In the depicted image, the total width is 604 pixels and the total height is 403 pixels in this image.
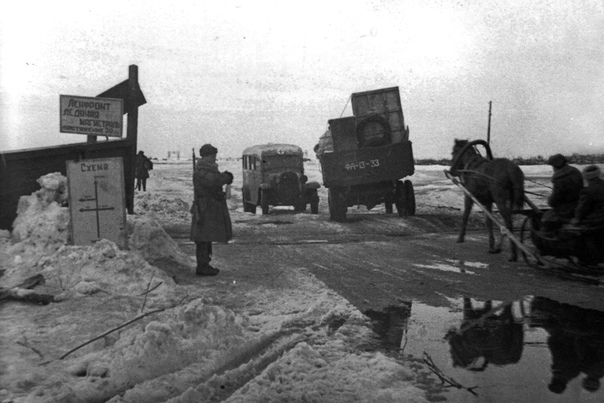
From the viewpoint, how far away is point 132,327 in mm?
4875

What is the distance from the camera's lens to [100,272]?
22.0 ft

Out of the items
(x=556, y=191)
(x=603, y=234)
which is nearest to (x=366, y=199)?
(x=556, y=191)

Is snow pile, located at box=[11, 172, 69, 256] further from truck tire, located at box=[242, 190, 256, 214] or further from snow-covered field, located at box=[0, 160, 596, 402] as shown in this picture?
truck tire, located at box=[242, 190, 256, 214]

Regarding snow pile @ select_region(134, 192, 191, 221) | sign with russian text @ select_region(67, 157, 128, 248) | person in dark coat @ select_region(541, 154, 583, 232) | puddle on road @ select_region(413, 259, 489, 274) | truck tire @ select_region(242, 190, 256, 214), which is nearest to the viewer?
sign with russian text @ select_region(67, 157, 128, 248)

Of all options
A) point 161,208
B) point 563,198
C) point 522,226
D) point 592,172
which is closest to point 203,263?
point 522,226

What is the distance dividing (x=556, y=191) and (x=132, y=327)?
621 centimetres

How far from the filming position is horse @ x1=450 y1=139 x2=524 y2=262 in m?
9.77

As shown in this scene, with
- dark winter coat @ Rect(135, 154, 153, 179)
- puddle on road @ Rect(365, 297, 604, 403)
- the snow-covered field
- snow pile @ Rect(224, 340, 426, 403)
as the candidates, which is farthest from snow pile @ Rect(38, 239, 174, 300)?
dark winter coat @ Rect(135, 154, 153, 179)

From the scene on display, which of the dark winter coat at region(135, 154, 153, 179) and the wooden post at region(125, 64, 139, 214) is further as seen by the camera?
the dark winter coat at region(135, 154, 153, 179)

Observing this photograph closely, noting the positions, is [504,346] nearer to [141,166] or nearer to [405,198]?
[405,198]

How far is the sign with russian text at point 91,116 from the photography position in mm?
9086

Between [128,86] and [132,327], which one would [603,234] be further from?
[128,86]

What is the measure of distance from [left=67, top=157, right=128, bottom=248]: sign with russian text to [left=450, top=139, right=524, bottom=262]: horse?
20.2ft

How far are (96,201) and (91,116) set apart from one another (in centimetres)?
200
